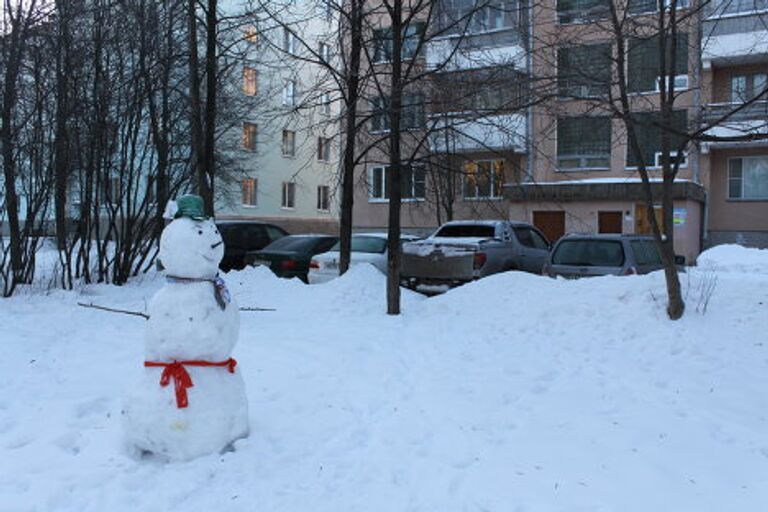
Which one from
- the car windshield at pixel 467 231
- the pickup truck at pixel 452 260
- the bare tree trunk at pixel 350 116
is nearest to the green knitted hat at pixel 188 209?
the bare tree trunk at pixel 350 116

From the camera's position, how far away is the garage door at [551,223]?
25.4 metres

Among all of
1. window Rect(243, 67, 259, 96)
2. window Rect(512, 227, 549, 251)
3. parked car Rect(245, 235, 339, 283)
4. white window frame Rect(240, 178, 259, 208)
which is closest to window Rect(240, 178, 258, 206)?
white window frame Rect(240, 178, 259, 208)

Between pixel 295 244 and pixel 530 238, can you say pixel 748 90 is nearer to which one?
pixel 530 238

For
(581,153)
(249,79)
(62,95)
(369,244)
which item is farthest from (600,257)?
(249,79)

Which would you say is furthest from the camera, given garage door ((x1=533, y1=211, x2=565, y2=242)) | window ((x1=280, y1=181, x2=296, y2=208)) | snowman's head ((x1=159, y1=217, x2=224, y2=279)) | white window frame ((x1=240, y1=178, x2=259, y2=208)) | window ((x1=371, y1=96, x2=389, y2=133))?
window ((x1=280, y1=181, x2=296, y2=208))

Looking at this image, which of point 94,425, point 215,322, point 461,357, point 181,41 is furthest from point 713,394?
point 181,41

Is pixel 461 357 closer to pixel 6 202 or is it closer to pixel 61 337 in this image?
pixel 61 337

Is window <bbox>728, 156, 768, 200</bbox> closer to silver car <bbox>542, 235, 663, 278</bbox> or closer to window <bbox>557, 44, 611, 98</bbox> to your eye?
silver car <bbox>542, 235, 663, 278</bbox>

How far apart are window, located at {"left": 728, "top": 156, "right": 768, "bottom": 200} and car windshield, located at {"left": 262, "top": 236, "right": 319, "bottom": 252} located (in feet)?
57.5

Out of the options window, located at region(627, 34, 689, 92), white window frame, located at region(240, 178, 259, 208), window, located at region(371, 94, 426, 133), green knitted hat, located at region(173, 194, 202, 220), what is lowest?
green knitted hat, located at region(173, 194, 202, 220)

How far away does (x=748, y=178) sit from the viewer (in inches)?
985

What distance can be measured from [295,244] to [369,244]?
1648mm

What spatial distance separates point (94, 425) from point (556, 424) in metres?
3.40

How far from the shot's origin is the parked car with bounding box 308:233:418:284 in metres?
12.7
